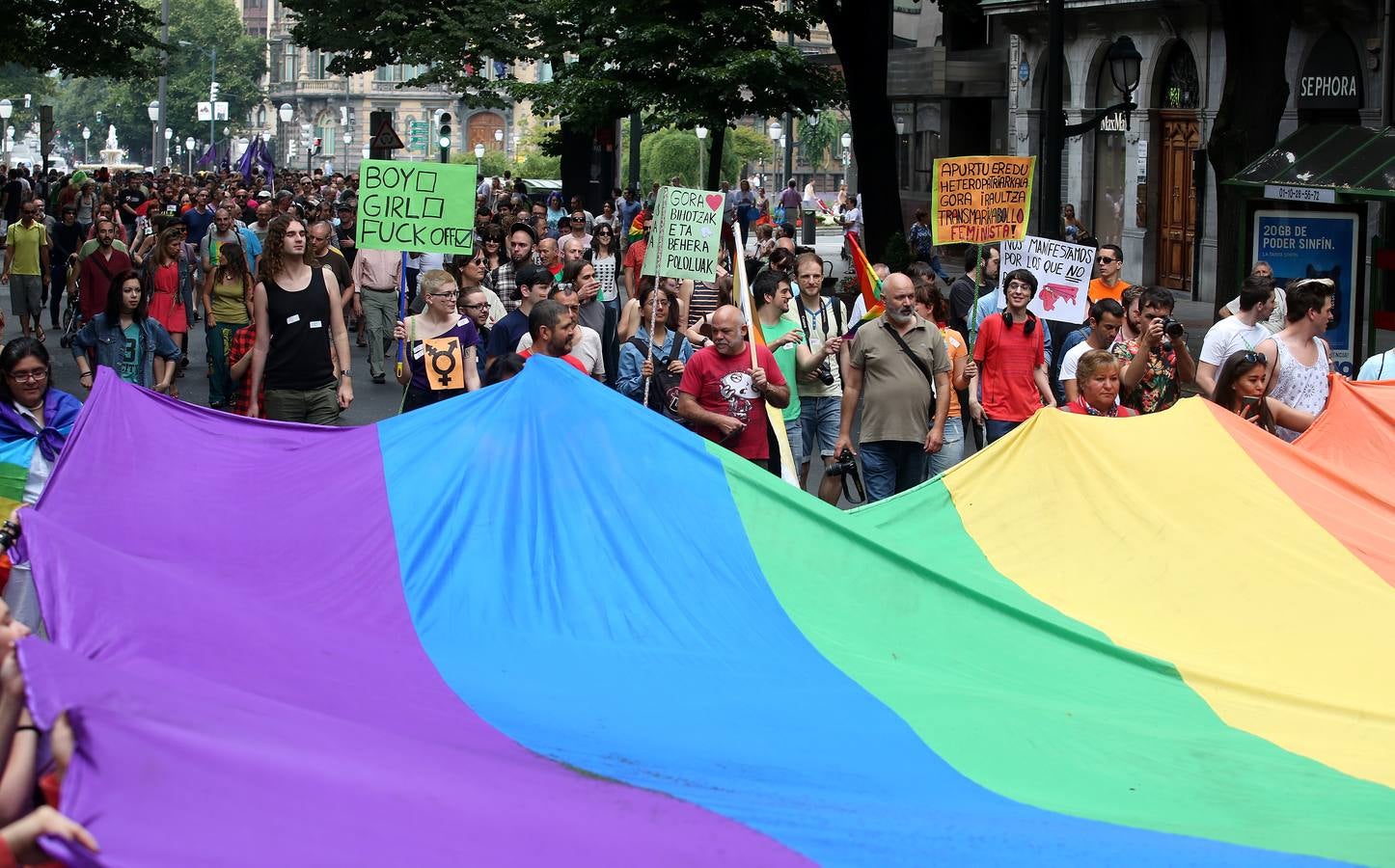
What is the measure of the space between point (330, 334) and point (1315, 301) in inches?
227

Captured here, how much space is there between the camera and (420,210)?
1318 cm

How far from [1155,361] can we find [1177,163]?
80.5 ft

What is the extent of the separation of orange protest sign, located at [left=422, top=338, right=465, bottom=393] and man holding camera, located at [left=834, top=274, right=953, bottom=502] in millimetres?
2209

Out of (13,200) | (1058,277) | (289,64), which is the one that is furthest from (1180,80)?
(289,64)

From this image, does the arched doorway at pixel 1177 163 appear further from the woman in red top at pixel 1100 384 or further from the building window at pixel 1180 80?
the woman in red top at pixel 1100 384

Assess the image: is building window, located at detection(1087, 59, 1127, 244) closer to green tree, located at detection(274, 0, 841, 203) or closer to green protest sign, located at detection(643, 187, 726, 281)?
green tree, located at detection(274, 0, 841, 203)

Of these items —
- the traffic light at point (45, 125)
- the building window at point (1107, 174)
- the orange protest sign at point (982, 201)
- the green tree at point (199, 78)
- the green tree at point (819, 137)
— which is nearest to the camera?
the orange protest sign at point (982, 201)

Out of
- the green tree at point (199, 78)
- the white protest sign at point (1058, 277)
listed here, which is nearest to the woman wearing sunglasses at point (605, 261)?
the white protest sign at point (1058, 277)

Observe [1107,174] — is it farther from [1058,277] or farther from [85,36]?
[1058,277]

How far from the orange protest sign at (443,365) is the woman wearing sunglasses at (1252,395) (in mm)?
4090

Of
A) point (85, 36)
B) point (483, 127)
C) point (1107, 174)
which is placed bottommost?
point (1107, 174)

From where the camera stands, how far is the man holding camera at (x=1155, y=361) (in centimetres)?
1057

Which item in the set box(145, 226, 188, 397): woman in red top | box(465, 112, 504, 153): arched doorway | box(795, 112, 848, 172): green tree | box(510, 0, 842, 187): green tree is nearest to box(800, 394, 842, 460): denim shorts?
box(145, 226, 188, 397): woman in red top

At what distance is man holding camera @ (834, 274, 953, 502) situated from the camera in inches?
422
